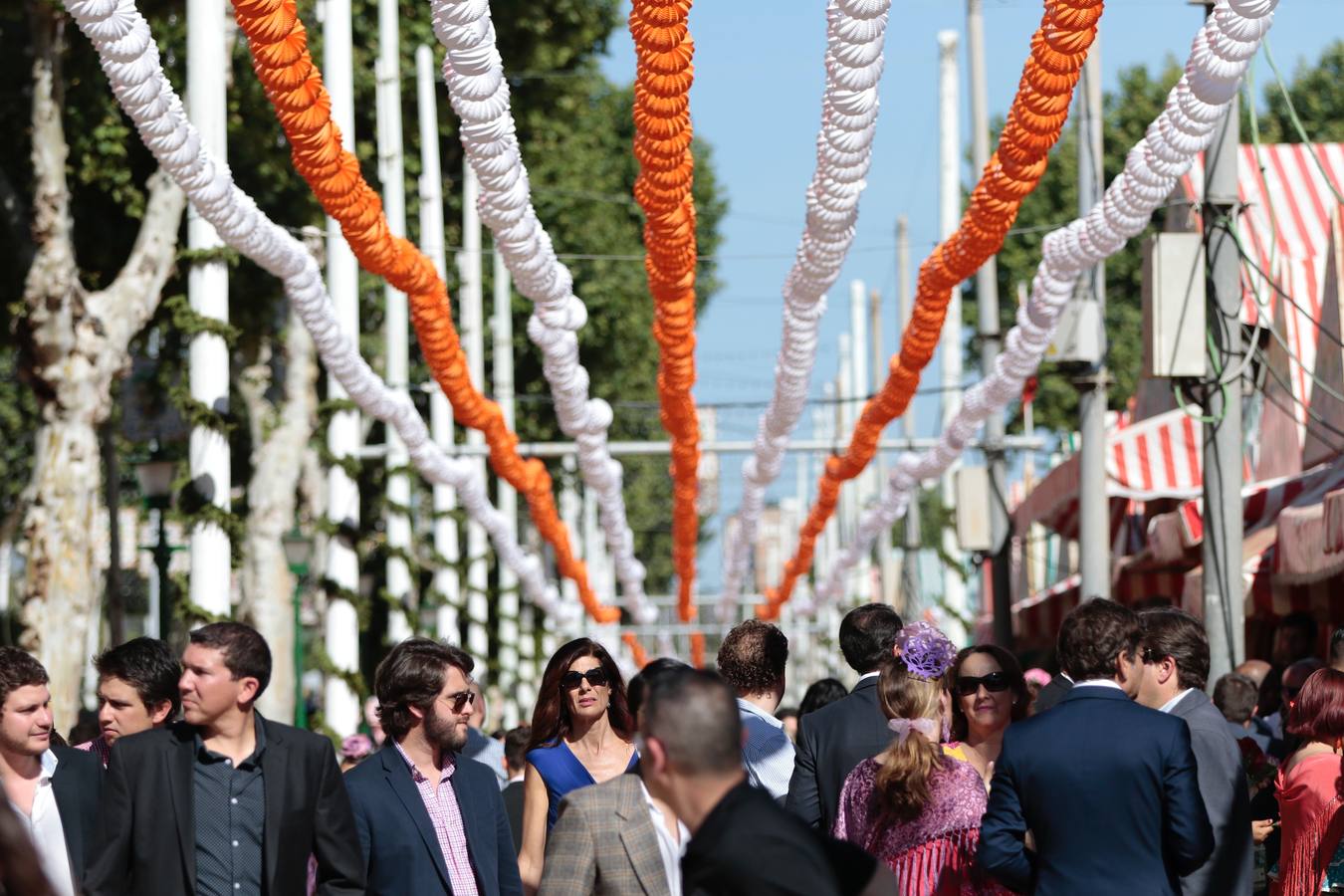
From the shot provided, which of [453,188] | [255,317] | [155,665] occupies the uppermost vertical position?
[453,188]

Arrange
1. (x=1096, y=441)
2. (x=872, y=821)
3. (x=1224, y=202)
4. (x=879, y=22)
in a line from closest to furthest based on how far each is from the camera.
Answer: (x=872, y=821) < (x=879, y=22) < (x=1224, y=202) < (x=1096, y=441)

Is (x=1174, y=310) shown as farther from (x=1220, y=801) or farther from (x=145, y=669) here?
(x=145, y=669)

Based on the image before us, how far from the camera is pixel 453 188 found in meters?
40.6

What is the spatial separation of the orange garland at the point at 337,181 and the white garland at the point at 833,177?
2.21m

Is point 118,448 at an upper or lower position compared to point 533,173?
lower

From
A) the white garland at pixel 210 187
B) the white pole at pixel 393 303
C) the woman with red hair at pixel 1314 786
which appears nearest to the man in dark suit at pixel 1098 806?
the woman with red hair at pixel 1314 786

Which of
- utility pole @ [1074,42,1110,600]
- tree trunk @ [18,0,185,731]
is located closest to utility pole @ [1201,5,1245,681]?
utility pole @ [1074,42,1110,600]

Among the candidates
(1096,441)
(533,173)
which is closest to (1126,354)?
(533,173)

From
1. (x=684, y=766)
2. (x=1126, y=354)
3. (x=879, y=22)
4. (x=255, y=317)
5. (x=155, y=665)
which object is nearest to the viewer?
(x=684, y=766)

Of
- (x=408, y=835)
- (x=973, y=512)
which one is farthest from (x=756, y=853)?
(x=973, y=512)

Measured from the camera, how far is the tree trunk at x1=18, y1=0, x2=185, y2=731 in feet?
65.5

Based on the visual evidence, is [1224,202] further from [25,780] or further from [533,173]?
[533,173]

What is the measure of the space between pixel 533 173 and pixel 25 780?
33.3m

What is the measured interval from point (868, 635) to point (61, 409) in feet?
43.9
